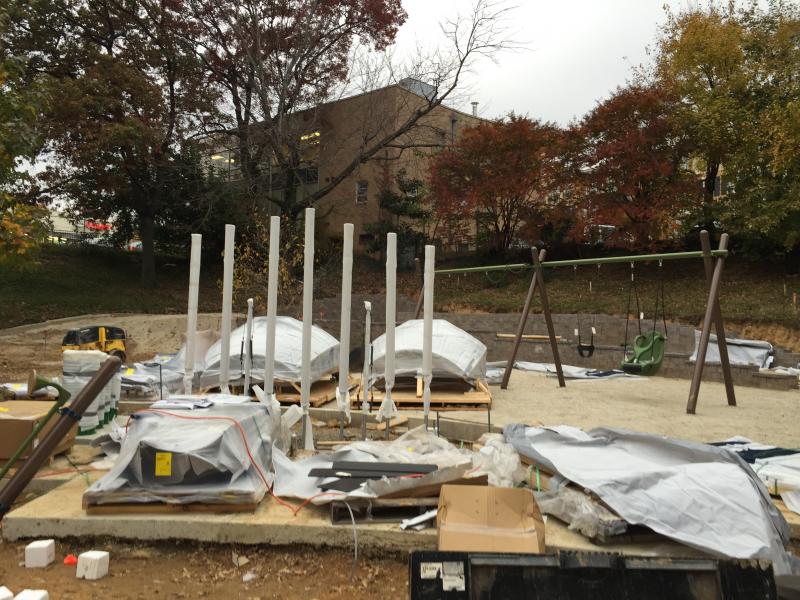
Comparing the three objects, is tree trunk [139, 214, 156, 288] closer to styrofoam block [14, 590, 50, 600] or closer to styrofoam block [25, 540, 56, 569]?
styrofoam block [25, 540, 56, 569]

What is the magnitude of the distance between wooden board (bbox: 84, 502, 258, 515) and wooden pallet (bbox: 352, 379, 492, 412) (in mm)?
4215

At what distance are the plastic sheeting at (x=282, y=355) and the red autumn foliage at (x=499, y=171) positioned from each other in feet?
41.8

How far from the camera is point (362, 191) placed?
27047 mm

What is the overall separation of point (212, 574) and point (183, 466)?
736mm

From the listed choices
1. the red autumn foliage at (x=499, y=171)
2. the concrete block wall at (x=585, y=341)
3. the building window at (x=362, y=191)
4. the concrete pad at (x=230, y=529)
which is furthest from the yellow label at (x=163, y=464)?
the building window at (x=362, y=191)

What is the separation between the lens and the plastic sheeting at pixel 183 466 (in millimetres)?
3811

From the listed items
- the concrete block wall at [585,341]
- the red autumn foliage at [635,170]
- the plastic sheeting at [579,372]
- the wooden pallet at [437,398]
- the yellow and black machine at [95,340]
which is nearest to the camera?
the wooden pallet at [437,398]

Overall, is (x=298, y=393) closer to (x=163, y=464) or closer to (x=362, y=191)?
(x=163, y=464)

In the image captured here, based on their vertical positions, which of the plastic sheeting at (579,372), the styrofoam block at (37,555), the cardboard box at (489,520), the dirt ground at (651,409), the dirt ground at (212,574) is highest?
the cardboard box at (489,520)

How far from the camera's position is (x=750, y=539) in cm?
325

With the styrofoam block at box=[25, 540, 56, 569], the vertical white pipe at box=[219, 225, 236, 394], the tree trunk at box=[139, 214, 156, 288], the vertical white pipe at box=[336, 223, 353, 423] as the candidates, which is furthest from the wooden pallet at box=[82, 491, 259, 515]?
the tree trunk at box=[139, 214, 156, 288]

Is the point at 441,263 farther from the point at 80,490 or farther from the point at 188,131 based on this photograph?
the point at 80,490

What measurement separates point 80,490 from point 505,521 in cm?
308

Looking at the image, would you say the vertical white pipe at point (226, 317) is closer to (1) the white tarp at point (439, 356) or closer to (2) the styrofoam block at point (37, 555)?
(2) the styrofoam block at point (37, 555)
